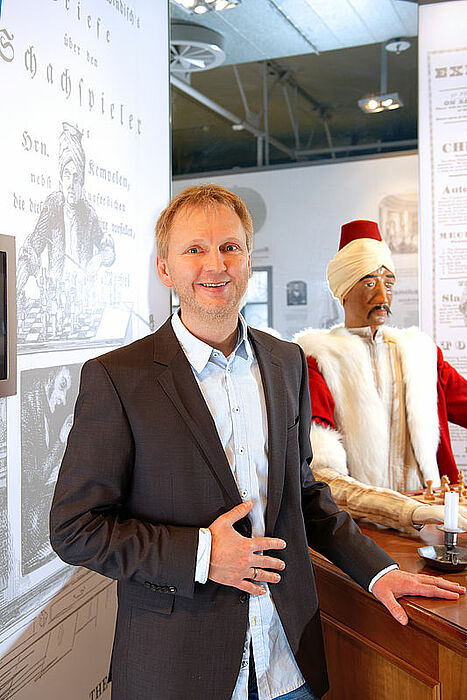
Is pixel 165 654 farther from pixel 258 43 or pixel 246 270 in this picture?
pixel 258 43

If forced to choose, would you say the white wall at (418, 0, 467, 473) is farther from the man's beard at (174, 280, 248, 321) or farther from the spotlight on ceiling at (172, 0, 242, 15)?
the man's beard at (174, 280, 248, 321)

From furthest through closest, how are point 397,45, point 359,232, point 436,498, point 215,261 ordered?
1. point 397,45
2. point 359,232
3. point 436,498
4. point 215,261

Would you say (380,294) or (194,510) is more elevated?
(380,294)

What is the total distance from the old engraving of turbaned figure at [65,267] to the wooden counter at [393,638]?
1038 mm

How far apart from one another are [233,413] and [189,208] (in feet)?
1.42

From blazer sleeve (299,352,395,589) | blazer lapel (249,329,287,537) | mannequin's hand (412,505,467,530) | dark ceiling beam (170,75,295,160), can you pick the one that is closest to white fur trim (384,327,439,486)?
mannequin's hand (412,505,467,530)

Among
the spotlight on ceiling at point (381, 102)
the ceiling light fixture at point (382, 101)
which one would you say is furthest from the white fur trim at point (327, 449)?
the spotlight on ceiling at point (381, 102)

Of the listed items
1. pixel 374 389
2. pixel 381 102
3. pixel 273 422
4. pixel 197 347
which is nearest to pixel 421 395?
pixel 374 389

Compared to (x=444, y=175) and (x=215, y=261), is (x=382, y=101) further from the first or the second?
(x=215, y=261)

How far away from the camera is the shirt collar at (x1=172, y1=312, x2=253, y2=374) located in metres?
1.42

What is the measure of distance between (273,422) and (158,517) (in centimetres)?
30

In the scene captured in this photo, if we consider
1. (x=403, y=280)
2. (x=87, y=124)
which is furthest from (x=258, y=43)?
(x=87, y=124)

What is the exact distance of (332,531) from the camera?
1.53 meters

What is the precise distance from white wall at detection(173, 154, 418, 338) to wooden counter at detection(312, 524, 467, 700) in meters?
4.52
